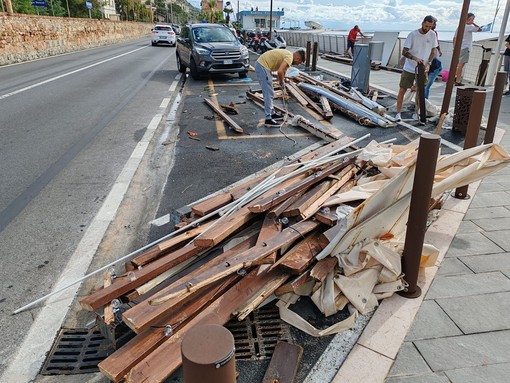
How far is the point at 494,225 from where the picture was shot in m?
4.13

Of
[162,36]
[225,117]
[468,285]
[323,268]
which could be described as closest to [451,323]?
[468,285]

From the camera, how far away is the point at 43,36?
23.3m

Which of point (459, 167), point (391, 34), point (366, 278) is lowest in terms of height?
point (366, 278)

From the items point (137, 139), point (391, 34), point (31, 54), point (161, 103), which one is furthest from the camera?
point (31, 54)

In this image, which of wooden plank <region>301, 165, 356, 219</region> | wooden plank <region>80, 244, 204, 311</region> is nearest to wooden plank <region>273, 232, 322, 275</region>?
wooden plank <region>301, 165, 356, 219</region>

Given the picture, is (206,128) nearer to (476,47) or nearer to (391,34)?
(476,47)

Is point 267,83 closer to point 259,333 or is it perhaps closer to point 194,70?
point 259,333


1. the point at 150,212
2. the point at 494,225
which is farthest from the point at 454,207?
the point at 150,212

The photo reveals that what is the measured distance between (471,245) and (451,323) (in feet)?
4.12

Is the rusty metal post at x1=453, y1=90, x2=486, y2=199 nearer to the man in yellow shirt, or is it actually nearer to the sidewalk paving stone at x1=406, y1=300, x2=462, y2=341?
the sidewalk paving stone at x1=406, y1=300, x2=462, y2=341

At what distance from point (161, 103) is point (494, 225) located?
28.6 feet

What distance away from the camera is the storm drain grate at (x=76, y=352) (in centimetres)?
254

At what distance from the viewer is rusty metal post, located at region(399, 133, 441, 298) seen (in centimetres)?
266

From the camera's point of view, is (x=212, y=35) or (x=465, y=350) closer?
(x=465, y=350)
